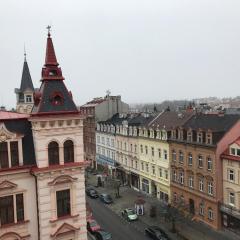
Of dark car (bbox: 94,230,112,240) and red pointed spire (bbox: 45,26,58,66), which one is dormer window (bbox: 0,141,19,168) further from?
dark car (bbox: 94,230,112,240)

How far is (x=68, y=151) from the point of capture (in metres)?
27.6

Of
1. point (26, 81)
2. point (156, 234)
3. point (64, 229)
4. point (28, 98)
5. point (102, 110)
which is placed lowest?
point (156, 234)

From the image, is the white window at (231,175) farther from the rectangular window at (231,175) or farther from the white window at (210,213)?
the white window at (210,213)

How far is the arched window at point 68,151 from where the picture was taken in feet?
90.1

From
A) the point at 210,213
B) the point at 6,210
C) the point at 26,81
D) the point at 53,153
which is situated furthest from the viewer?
the point at 26,81

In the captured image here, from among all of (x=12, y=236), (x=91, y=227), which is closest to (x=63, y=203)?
(x=12, y=236)

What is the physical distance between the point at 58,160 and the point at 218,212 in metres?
27.8

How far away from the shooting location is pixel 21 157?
2631 cm

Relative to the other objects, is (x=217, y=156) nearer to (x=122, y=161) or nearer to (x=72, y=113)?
(x=72, y=113)

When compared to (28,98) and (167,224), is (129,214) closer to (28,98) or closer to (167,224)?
(167,224)

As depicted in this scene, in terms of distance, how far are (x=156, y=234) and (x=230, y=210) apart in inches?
382

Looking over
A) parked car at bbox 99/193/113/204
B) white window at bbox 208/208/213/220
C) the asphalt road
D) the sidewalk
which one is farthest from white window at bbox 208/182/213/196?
parked car at bbox 99/193/113/204

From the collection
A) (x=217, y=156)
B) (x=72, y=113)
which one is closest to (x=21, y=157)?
(x=72, y=113)

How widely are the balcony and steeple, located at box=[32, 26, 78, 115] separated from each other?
26730mm
